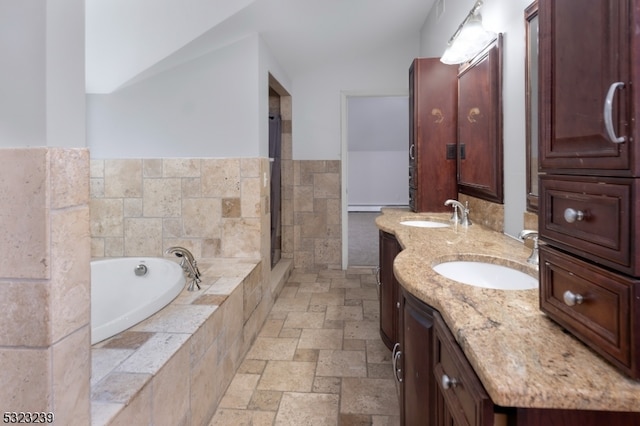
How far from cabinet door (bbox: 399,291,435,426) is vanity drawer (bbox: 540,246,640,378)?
365 mm

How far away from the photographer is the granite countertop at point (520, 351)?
62 cm

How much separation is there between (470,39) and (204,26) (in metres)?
1.65

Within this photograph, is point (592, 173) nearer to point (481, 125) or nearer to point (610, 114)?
point (610, 114)

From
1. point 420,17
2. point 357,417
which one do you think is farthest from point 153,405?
point 420,17

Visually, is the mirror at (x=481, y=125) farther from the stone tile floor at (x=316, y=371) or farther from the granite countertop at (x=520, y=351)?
the stone tile floor at (x=316, y=371)

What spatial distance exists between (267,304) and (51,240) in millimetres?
2519

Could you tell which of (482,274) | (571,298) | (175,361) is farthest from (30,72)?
(482,274)

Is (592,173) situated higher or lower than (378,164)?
lower

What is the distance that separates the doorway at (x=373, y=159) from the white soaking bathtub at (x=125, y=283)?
3.74 metres

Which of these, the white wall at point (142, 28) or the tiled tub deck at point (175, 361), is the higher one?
the white wall at point (142, 28)

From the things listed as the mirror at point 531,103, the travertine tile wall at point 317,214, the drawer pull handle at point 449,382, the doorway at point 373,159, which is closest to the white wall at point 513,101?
the mirror at point 531,103

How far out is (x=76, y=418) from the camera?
91 cm

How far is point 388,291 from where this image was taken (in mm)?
2398

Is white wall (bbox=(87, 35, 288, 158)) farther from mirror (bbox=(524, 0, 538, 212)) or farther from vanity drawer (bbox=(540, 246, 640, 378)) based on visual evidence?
vanity drawer (bbox=(540, 246, 640, 378))
